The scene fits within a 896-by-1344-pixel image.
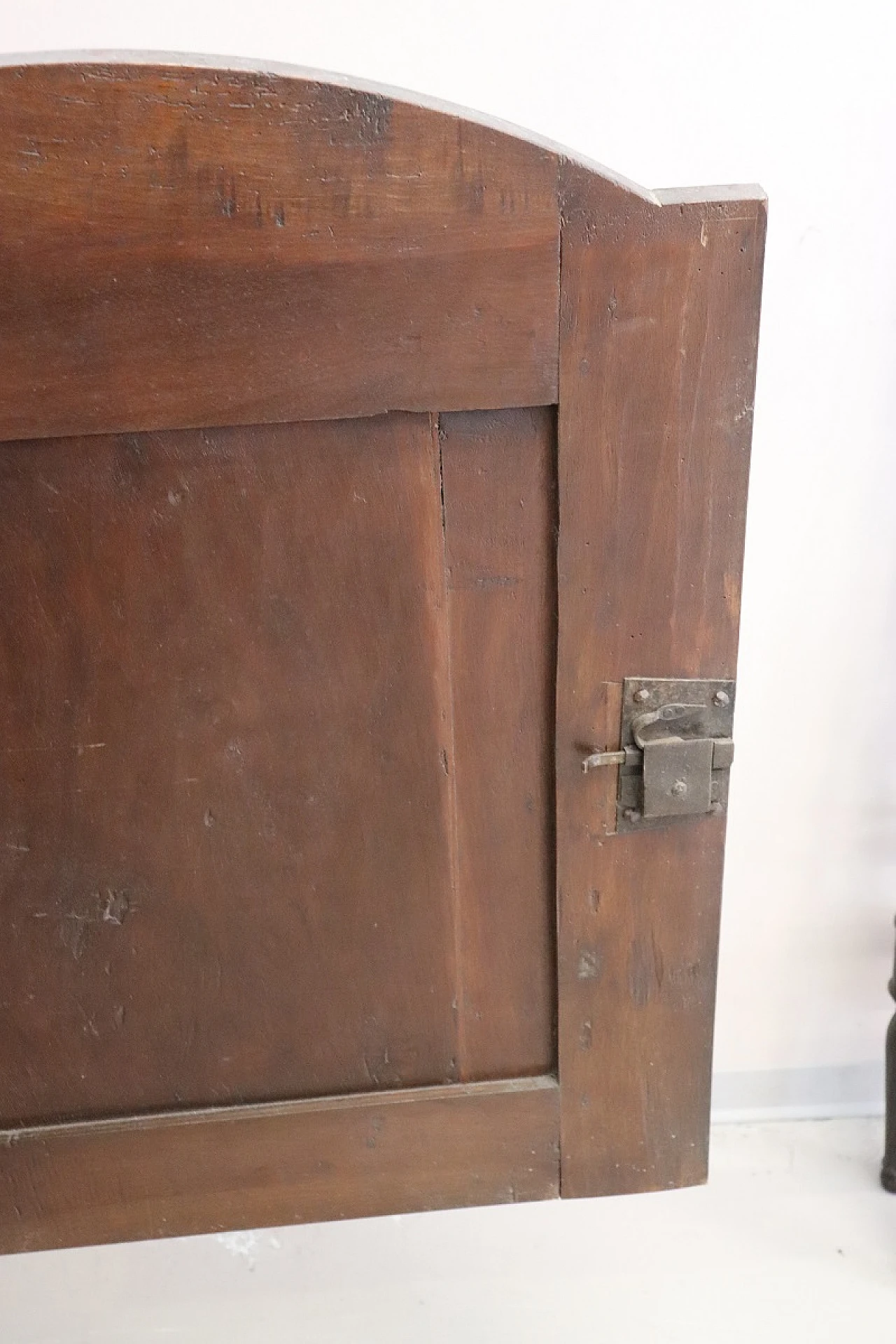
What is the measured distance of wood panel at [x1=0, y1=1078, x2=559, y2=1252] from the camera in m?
0.90

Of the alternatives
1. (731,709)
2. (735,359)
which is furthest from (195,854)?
(735,359)

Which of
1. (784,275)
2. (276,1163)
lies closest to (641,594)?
(784,275)

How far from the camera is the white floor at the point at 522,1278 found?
117cm

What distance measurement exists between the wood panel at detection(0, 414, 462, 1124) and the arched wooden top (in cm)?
4

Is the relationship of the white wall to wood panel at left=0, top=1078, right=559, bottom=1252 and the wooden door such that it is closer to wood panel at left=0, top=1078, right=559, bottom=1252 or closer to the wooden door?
the wooden door

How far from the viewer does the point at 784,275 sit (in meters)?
0.99

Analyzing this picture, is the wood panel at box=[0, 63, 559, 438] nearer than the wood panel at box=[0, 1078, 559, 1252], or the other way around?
the wood panel at box=[0, 63, 559, 438]

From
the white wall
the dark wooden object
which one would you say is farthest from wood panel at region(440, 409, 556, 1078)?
the dark wooden object

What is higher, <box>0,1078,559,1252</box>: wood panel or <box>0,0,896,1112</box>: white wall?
<box>0,0,896,1112</box>: white wall

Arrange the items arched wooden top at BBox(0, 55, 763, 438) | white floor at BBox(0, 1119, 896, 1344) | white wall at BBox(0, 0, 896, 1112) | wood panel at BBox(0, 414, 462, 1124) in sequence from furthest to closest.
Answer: white floor at BBox(0, 1119, 896, 1344) → white wall at BBox(0, 0, 896, 1112) → wood panel at BBox(0, 414, 462, 1124) → arched wooden top at BBox(0, 55, 763, 438)

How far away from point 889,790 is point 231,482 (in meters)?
0.83

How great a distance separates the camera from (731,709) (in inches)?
32.3

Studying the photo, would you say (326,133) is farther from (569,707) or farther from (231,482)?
(569,707)

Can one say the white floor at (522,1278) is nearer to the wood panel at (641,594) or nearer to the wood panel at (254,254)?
the wood panel at (641,594)
